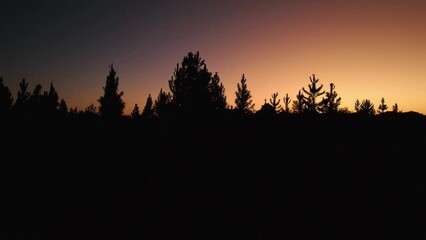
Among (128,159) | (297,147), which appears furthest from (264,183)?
(128,159)

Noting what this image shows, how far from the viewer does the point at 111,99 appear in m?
32.0

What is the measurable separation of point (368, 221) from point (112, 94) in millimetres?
29786

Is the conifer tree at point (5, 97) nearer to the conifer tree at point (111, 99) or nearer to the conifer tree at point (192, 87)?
the conifer tree at point (111, 99)

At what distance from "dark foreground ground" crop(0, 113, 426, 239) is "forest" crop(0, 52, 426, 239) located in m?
0.06

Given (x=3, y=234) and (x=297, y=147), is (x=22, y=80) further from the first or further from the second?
(x=297, y=147)

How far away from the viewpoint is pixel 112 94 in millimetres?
32219

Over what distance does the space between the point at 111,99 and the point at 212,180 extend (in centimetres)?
2383

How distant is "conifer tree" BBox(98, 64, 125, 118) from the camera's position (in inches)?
1256

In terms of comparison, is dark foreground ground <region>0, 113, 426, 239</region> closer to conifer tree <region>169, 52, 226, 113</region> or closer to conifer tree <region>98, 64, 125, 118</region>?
conifer tree <region>169, 52, 226, 113</region>

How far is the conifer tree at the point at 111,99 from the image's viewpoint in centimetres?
3189

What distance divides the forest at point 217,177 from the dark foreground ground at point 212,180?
60 mm

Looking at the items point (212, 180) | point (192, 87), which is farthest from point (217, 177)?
point (192, 87)

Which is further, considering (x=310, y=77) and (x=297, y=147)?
(x=310, y=77)

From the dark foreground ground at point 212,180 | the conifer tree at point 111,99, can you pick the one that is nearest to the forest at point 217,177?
the dark foreground ground at point 212,180
